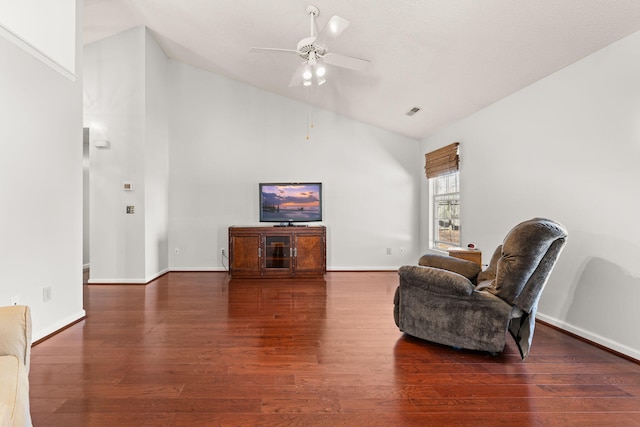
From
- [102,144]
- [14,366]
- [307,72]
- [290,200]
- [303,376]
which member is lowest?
[303,376]

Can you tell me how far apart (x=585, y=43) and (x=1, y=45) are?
439cm

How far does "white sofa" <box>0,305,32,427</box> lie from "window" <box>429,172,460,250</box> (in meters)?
4.59

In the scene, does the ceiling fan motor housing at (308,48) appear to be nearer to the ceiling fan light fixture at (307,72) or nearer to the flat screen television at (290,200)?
the ceiling fan light fixture at (307,72)

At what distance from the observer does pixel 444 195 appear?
5.07 metres

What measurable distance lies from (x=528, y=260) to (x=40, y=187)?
12.5 feet

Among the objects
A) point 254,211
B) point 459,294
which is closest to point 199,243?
point 254,211

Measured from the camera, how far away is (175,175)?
5590mm

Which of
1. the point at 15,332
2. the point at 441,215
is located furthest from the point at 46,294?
the point at 441,215

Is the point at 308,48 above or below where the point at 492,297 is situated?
above

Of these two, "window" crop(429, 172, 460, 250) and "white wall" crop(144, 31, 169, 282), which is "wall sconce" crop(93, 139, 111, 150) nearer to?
"white wall" crop(144, 31, 169, 282)

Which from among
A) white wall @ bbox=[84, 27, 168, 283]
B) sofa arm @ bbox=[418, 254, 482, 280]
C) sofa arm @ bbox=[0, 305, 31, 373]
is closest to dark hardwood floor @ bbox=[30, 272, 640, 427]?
sofa arm @ bbox=[0, 305, 31, 373]

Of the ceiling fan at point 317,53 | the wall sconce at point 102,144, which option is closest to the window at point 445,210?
the ceiling fan at point 317,53

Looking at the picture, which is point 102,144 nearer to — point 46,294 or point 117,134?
point 117,134

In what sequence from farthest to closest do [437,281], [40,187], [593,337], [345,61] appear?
[345,61], [40,187], [593,337], [437,281]
